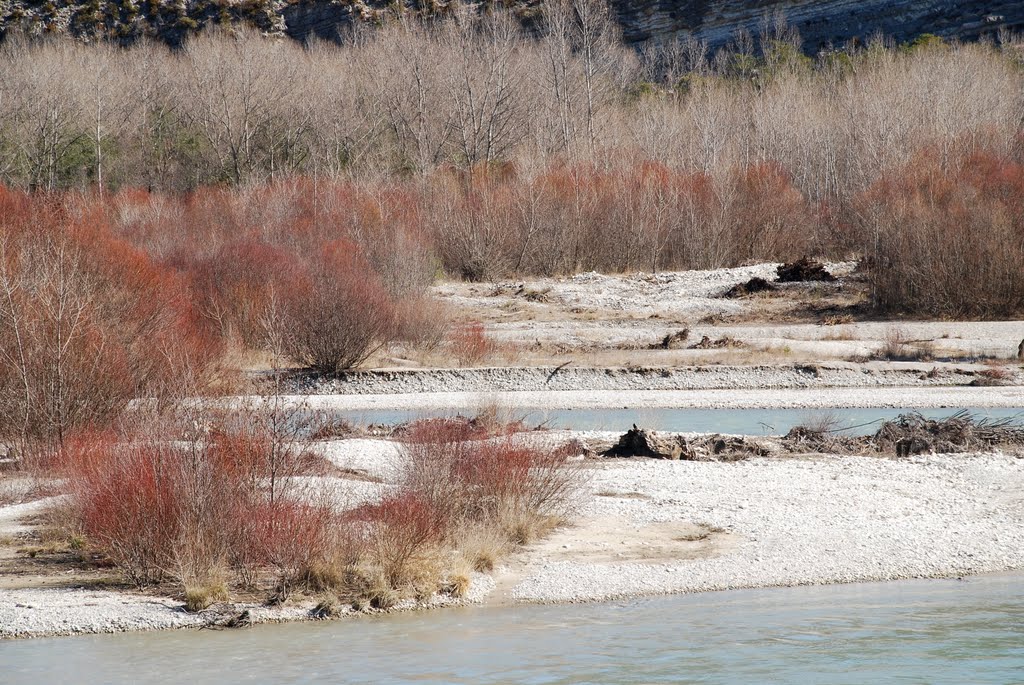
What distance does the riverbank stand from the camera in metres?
10.9

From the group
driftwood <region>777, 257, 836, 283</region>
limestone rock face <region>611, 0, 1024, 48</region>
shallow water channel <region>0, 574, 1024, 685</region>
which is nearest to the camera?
shallow water channel <region>0, 574, 1024, 685</region>

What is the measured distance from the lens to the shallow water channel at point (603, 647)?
9305mm

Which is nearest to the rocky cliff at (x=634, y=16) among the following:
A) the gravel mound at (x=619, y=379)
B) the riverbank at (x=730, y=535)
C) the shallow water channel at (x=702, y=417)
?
the gravel mound at (x=619, y=379)

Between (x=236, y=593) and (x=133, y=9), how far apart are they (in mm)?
93979

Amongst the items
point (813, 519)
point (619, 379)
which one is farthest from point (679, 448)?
point (619, 379)

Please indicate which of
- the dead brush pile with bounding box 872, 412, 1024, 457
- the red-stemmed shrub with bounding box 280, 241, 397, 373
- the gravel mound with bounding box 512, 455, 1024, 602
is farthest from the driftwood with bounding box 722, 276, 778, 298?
A: the gravel mound with bounding box 512, 455, 1024, 602

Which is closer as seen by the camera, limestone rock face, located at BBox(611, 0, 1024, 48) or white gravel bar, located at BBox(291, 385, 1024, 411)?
white gravel bar, located at BBox(291, 385, 1024, 411)

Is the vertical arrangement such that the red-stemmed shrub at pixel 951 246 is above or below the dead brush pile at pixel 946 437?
above

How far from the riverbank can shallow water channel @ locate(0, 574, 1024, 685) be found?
1.21 feet

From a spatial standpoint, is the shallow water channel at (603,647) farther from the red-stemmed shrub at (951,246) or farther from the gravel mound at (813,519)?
the red-stemmed shrub at (951,246)

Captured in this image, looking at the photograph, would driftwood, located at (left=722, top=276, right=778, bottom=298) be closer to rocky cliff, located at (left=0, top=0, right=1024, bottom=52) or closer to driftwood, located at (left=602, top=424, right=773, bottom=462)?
driftwood, located at (left=602, top=424, right=773, bottom=462)

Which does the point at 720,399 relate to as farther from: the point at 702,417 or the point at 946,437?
the point at 946,437

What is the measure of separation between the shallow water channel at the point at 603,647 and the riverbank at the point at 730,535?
37 centimetres

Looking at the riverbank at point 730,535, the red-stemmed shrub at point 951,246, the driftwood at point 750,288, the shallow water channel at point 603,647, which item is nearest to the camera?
the shallow water channel at point 603,647
